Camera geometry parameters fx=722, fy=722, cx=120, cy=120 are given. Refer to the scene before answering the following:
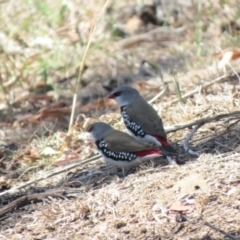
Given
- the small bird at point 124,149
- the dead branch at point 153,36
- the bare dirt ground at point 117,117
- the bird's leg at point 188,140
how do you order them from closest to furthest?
1. the bare dirt ground at point 117,117
2. the small bird at point 124,149
3. the bird's leg at point 188,140
4. the dead branch at point 153,36

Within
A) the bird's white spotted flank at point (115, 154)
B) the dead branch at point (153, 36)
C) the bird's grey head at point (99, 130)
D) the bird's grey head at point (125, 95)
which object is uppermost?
the bird's grey head at point (125, 95)

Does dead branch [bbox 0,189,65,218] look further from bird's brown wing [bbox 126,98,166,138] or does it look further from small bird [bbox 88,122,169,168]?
bird's brown wing [bbox 126,98,166,138]

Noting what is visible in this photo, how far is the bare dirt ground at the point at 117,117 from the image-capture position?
16.9 feet

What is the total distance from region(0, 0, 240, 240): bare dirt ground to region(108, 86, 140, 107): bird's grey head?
1.52 feet

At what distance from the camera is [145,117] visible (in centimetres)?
643

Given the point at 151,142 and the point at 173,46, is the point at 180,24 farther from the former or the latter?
the point at 151,142

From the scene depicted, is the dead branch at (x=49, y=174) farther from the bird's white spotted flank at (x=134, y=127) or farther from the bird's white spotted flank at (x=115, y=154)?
the bird's white spotted flank at (x=134, y=127)

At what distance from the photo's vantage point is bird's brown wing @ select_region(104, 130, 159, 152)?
5957 mm

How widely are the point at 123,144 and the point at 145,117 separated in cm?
43

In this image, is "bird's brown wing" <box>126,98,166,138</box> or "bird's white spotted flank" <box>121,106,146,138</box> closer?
"bird's brown wing" <box>126,98,166,138</box>

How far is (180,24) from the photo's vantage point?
441 inches

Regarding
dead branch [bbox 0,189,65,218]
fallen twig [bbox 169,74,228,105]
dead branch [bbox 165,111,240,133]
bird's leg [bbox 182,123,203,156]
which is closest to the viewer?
dead branch [bbox 0,189,65,218]

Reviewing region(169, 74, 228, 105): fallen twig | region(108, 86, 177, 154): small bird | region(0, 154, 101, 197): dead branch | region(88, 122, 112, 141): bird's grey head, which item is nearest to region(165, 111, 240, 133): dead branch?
region(108, 86, 177, 154): small bird

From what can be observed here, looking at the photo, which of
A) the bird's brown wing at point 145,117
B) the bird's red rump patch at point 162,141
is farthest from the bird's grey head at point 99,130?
the bird's red rump patch at point 162,141
